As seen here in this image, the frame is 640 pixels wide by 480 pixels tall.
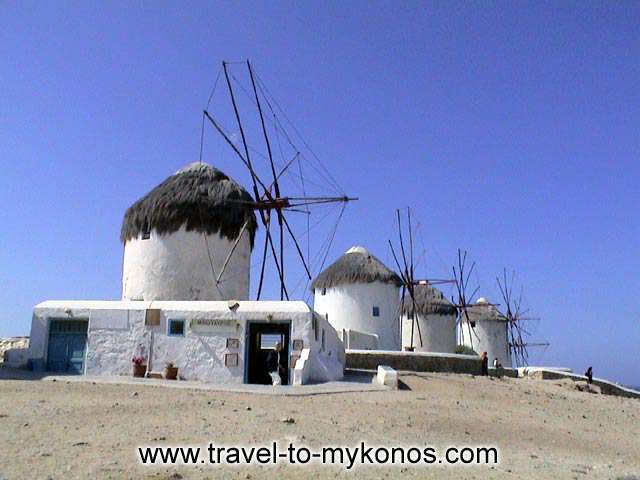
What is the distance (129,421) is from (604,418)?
39.7ft

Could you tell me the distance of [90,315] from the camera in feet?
57.7

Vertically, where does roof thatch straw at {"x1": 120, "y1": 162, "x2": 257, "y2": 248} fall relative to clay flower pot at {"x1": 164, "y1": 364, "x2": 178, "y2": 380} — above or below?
above

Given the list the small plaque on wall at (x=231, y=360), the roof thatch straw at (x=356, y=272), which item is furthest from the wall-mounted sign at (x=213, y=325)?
the roof thatch straw at (x=356, y=272)

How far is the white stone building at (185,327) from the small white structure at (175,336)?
0.09ft

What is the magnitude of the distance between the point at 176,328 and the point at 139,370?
143 cm

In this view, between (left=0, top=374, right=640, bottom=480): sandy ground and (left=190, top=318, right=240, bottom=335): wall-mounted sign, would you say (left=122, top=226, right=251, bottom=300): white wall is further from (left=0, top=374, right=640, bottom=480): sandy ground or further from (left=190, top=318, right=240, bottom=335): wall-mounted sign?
(left=0, top=374, right=640, bottom=480): sandy ground

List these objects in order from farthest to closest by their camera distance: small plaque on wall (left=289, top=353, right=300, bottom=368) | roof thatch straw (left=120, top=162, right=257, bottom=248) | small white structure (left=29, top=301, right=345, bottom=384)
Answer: roof thatch straw (left=120, top=162, right=257, bottom=248), small white structure (left=29, top=301, right=345, bottom=384), small plaque on wall (left=289, top=353, right=300, bottom=368)

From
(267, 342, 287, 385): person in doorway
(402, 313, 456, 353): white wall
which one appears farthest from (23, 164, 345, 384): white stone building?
(402, 313, 456, 353): white wall

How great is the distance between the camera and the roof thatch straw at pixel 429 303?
38.8m

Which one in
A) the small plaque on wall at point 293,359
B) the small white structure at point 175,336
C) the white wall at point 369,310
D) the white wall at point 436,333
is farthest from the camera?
the white wall at point 436,333

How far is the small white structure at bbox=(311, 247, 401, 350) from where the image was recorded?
32.7m

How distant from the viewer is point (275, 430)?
9.31m

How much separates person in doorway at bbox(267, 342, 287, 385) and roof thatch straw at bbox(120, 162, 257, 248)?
5.33 m

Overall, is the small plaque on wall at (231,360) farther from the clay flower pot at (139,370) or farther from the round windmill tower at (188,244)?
the round windmill tower at (188,244)
